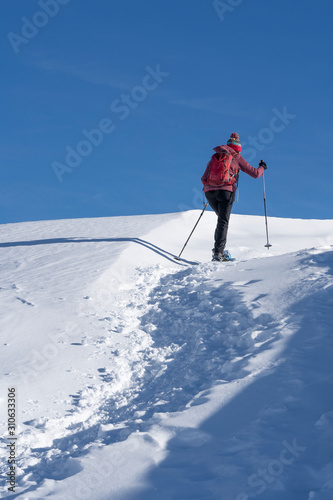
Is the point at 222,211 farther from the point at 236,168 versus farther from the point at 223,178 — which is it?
the point at 236,168

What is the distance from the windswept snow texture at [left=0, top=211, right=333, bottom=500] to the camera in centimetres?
309

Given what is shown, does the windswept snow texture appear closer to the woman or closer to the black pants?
the black pants

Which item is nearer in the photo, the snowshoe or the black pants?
the snowshoe

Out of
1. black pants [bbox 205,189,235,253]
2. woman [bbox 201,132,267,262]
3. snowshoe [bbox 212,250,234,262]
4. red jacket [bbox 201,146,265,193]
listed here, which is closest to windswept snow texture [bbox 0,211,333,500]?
snowshoe [bbox 212,250,234,262]

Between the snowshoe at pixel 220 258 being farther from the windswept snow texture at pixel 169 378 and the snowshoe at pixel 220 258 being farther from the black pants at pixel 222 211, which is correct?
the windswept snow texture at pixel 169 378

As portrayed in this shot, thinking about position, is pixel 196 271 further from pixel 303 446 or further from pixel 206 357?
pixel 303 446

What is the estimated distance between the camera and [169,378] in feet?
15.4

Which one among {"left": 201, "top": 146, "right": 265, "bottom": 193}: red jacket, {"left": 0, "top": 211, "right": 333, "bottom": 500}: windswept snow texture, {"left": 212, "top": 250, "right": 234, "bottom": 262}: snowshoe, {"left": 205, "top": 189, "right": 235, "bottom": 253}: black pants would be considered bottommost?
{"left": 0, "top": 211, "right": 333, "bottom": 500}: windswept snow texture

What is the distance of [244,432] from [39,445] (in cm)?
164

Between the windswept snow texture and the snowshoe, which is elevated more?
the snowshoe

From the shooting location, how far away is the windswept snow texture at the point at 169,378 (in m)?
3.09

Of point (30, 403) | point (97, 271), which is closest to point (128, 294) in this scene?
point (97, 271)

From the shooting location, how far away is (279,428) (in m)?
3.32

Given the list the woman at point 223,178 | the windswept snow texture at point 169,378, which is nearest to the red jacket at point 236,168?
the woman at point 223,178
